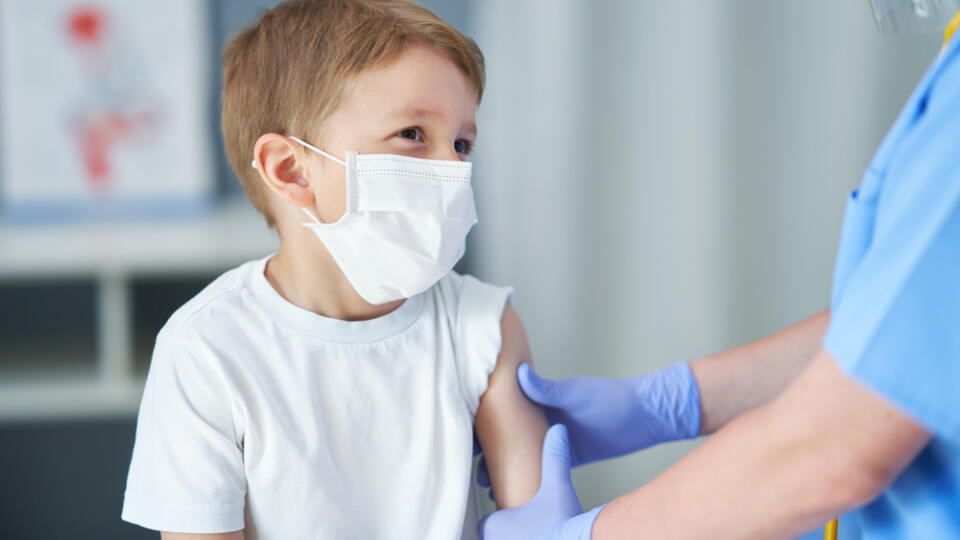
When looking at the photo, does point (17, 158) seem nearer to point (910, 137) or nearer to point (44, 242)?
point (44, 242)

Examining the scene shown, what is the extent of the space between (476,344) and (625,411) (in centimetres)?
29

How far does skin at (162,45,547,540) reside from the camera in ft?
3.37

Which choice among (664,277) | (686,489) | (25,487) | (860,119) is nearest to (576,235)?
(664,277)

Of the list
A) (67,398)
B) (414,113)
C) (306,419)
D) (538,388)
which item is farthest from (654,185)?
(67,398)

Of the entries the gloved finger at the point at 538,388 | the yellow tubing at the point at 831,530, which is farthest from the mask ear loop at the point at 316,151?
the yellow tubing at the point at 831,530

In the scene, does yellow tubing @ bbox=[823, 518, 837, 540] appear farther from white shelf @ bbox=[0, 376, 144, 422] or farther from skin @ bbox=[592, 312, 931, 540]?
white shelf @ bbox=[0, 376, 144, 422]

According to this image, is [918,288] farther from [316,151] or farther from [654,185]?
[654,185]

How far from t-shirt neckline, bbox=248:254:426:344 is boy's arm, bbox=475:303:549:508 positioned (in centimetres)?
15

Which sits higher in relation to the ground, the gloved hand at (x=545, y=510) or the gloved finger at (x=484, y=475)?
the gloved hand at (x=545, y=510)

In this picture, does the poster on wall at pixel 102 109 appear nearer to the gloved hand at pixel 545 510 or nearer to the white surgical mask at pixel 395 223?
the white surgical mask at pixel 395 223

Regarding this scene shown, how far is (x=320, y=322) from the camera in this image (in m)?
1.06

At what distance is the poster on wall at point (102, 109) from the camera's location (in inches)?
96.3

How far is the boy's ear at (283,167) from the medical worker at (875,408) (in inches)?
21.9

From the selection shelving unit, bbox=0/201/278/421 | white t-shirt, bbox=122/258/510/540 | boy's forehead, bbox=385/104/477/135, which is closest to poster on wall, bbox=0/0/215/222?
shelving unit, bbox=0/201/278/421
